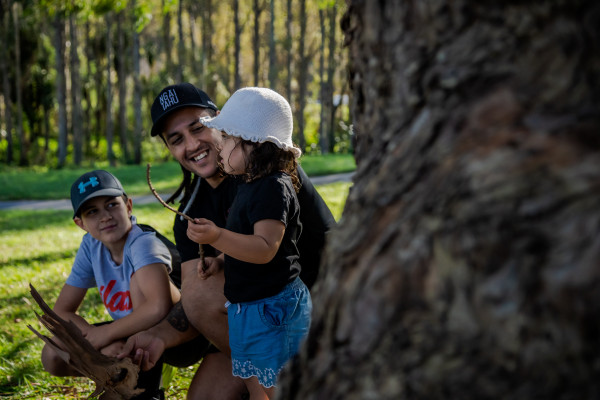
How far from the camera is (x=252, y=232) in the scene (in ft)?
7.55

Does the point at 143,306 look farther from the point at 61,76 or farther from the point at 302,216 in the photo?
the point at 61,76

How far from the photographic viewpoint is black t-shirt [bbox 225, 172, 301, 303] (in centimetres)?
222

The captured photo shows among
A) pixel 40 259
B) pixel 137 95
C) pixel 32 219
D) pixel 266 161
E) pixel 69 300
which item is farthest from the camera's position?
pixel 137 95

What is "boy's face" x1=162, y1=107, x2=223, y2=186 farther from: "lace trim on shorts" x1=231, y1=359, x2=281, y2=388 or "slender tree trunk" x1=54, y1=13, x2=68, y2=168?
"slender tree trunk" x1=54, y1=13, x2=68, y2=168

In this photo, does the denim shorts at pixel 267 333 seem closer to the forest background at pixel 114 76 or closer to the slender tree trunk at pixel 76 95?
the forest background at pixel 114 76

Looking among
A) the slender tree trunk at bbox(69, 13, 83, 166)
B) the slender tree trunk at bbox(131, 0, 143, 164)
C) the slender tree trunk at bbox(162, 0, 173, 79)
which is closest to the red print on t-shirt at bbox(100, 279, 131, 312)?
the slender tree trunk at bbox(131, 0, 143, 164)

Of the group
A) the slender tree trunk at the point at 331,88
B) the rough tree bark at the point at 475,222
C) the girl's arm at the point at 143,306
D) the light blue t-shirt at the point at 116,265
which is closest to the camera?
the rough tree bark at the point at 475,222

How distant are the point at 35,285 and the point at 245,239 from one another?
4053mm

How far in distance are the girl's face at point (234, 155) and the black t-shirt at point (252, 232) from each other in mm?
106

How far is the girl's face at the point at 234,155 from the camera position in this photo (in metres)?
2.42

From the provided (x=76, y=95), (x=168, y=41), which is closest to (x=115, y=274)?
(x=76, y=95)

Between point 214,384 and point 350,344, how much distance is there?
A: 1.72 m

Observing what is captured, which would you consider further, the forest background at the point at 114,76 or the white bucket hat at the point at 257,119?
the forest background at the point at 114,76

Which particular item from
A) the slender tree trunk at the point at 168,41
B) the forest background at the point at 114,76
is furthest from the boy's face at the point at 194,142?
the slender tree trunk at the point at 168,41
